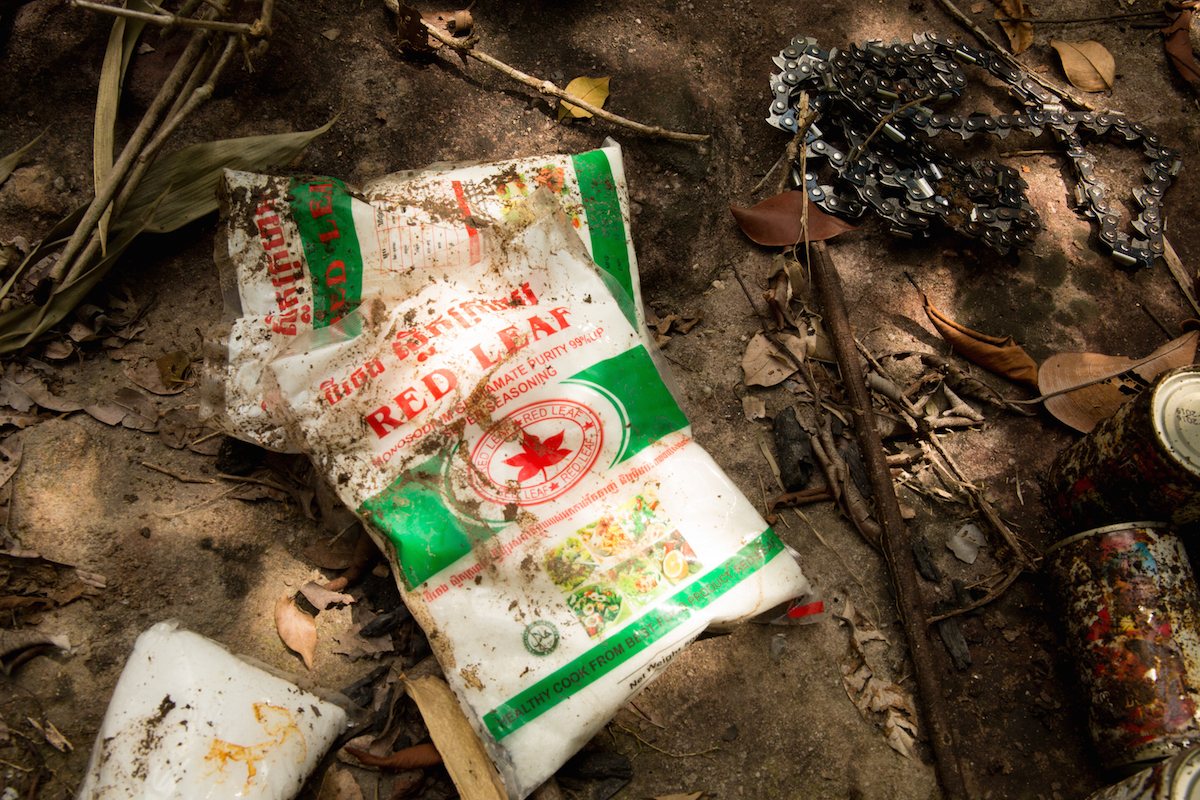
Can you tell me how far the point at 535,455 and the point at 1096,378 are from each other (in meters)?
1.71

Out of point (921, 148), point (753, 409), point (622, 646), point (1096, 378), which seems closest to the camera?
point (622, 646)

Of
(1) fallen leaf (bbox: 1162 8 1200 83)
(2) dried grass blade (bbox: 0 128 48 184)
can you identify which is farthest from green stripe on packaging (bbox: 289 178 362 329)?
(1) fallen leaf (bbox: 1162 8 1200 83)

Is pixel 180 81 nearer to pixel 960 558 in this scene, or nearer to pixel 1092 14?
pixel 960 558

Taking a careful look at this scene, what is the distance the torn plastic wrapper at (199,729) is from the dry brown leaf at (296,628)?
11cm

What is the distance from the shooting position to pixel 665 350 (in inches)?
70.9

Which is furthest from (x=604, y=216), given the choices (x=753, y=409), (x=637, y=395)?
(x=753, y=409)

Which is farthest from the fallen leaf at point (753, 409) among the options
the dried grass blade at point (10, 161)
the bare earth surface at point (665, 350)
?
the dried grass blade at point (10, 161)

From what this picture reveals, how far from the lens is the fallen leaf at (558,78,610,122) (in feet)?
6.07

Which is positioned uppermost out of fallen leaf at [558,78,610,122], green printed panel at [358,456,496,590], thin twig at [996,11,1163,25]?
thin twig at [996,11,1163,25]

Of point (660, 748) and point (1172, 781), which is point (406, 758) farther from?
point (1172, 781)

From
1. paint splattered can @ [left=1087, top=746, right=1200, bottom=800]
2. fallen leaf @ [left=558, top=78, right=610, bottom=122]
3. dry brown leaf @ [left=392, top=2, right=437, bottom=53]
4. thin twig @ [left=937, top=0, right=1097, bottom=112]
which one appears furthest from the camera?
thin twig @ [left=937, top=0, right=1097, bottom=112]

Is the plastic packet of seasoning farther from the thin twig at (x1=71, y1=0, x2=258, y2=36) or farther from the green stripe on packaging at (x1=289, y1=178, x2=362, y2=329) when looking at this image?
the thin twig at (x1=71, y1=0, x2=258, y2=36)

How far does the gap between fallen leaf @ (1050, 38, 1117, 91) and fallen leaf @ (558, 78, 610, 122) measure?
6.15ft

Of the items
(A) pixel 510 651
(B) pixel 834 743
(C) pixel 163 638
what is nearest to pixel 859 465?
(B) pixel 834 743
